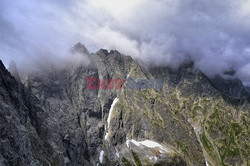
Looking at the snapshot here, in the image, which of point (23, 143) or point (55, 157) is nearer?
→ point (23, 143)

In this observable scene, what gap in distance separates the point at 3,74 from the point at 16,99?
46.9 ft

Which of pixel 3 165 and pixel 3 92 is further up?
pixel 3 92

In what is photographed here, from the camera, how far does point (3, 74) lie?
132m

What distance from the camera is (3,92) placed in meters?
118


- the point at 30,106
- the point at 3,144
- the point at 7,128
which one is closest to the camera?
the point at 3,144

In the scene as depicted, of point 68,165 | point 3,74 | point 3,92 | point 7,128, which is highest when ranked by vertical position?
point 3,74

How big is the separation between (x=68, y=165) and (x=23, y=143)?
93.2 metres

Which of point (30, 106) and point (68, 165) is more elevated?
point (30, 106)

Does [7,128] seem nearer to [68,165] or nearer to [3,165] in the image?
[3,165]

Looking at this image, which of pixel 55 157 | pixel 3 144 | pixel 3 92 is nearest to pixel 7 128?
pixel 3 144

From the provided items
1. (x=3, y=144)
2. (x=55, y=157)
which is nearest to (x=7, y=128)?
(x=3, y=144)

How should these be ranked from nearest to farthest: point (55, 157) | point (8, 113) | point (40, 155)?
point (8, 113), point (40, 155), point (55, 157)

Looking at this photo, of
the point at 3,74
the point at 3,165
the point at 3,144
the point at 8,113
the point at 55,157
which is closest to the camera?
the point at 3,165

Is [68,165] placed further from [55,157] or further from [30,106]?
[30,106]
